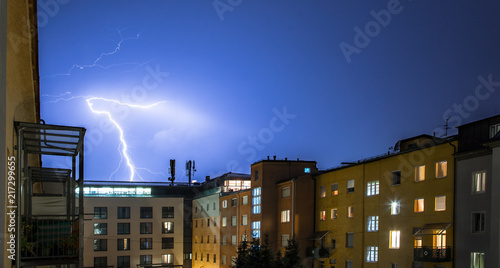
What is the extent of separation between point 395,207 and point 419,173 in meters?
3.57

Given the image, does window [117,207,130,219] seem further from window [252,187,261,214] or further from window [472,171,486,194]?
window [472,171,486,194]

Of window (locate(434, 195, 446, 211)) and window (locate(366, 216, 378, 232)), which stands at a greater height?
window (locate(434, 195, 446, 211))

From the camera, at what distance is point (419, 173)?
38000mm

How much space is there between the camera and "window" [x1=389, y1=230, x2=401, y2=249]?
39678 millimetres

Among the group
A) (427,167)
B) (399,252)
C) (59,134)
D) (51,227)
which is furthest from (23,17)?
(399,252)

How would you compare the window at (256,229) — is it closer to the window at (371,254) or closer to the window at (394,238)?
the window at (371,254)

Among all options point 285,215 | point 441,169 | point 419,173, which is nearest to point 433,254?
point 441,169

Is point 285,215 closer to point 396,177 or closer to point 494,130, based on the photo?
point 396,177

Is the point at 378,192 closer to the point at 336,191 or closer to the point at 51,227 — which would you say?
the point at 336,191

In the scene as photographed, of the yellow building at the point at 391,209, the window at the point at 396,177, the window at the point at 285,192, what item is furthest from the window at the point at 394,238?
the window at the point at 285,192

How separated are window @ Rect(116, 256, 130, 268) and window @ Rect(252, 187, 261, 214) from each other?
24.9 meters

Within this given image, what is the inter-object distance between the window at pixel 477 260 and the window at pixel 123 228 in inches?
2097

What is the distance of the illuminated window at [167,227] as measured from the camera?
78.4 m

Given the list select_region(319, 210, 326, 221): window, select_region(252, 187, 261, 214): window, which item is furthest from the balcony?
select_region(252, 187, 261, 214): window
